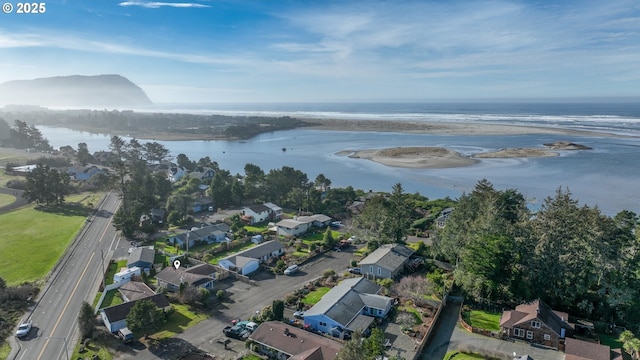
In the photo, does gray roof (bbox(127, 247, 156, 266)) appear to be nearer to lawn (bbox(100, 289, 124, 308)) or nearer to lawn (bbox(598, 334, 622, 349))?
lawn (bbox(100, 289, 124, 308))

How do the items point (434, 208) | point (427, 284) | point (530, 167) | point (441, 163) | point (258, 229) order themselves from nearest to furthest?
point (427, 284)
point (258, 229)
point (434, 208)
point (530, 167)
point (441, 163)

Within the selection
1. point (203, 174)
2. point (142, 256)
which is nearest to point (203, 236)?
point (142, 256)

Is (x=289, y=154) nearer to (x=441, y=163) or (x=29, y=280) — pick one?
(x=441, y=163)

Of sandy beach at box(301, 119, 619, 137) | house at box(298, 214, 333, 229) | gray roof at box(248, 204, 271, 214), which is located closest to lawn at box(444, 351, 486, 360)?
house at box(298, 214, 333, 229)

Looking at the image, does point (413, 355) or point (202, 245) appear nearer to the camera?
point (413, 355)

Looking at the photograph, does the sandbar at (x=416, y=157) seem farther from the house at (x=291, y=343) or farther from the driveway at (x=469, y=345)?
the house at (x=291, y=343)

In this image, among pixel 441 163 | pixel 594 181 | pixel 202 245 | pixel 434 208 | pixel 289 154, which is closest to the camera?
pixel 202 245

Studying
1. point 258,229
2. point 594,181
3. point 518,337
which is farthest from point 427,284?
point 594,181
